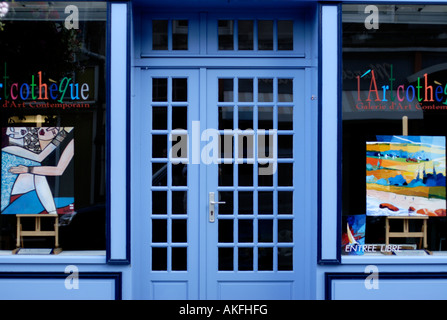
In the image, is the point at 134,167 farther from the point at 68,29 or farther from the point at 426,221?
the point at 426,221

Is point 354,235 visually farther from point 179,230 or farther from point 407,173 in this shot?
point 179,230

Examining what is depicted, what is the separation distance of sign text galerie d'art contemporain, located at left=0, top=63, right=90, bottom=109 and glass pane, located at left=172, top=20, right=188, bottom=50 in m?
1.10

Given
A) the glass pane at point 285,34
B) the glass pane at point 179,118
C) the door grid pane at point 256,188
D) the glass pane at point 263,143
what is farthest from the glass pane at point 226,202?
the glass pane at point 285,34

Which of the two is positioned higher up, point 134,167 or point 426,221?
point 134,167

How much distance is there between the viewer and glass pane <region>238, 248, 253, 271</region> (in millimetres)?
5691

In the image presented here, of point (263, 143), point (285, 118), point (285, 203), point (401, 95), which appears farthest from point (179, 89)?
point (401, 95)

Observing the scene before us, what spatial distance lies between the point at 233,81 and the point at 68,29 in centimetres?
182

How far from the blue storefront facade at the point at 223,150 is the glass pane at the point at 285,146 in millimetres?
15

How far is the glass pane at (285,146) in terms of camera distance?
225 inches

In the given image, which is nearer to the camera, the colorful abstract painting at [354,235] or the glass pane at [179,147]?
the colorful abstract painting at [354,235]

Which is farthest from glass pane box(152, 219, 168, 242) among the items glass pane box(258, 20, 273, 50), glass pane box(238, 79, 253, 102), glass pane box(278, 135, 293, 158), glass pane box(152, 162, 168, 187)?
glass pane box(258, 20, 273, 50)

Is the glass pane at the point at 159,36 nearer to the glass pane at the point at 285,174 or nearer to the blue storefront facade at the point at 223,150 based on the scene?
the blue storefront facade at the point at 223,150

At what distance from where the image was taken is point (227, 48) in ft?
18.9
